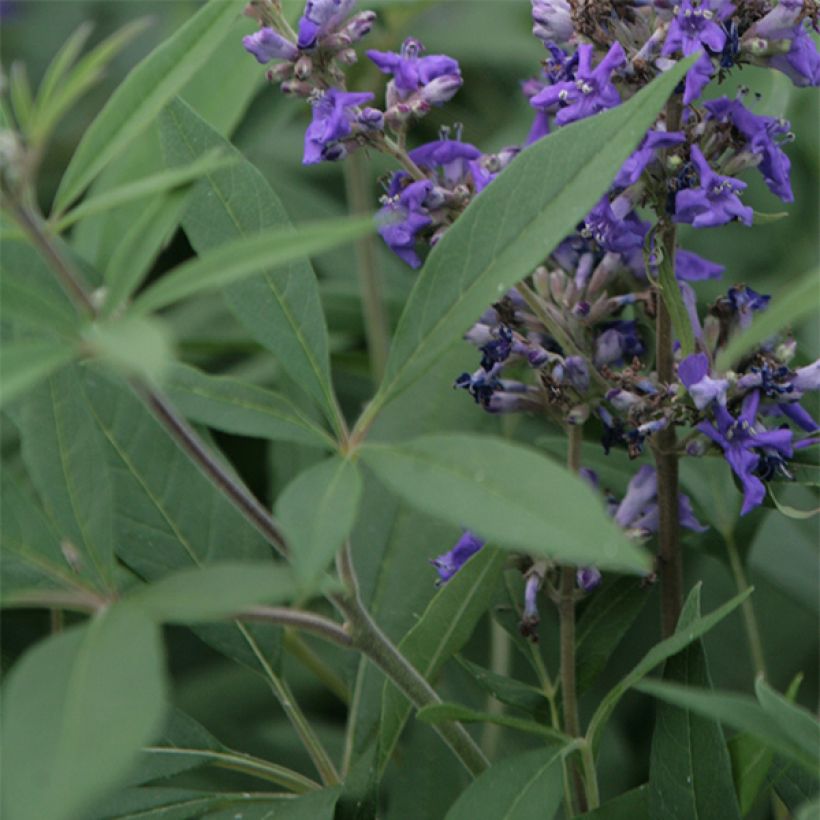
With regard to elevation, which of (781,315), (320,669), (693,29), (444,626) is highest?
(693,29)

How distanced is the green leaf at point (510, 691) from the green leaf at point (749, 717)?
29 cm

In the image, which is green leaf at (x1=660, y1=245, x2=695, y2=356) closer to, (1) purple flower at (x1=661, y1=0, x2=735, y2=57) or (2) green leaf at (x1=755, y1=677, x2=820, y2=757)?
(1) purple flower at (x1=661, y1=0, x2=735, y2=57)

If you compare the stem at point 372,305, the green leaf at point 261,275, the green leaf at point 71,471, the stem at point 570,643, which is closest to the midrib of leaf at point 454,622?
the stem at point 570,643

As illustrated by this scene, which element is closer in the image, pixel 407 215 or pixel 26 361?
pixel 26 361

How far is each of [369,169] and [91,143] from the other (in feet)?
5.07

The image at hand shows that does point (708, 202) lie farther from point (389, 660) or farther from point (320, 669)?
point (320, 669)

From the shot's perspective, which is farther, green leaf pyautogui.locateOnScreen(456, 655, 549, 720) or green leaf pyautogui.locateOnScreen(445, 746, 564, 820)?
green leaf pyautogui.locateOnScreen(456, 655, 549, 720)

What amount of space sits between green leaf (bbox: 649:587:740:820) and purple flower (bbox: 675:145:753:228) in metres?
0.30

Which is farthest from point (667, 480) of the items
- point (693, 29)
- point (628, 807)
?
point (693, 29)

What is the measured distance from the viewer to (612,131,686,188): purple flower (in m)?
1.02

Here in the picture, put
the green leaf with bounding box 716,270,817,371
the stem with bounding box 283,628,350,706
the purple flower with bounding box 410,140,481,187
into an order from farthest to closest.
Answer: the stem with bounding box 283,628,350,706, the purple flower with bounding box 410,140,481,187, the green leaf with bounding box 716,270,817,371

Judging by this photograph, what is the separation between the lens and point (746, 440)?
3.55 feet

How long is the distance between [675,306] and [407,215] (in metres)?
0.24

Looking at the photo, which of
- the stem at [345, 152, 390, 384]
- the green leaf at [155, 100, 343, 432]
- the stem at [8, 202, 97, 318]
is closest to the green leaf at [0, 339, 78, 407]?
the stem at [8, 202, 97, 318]
